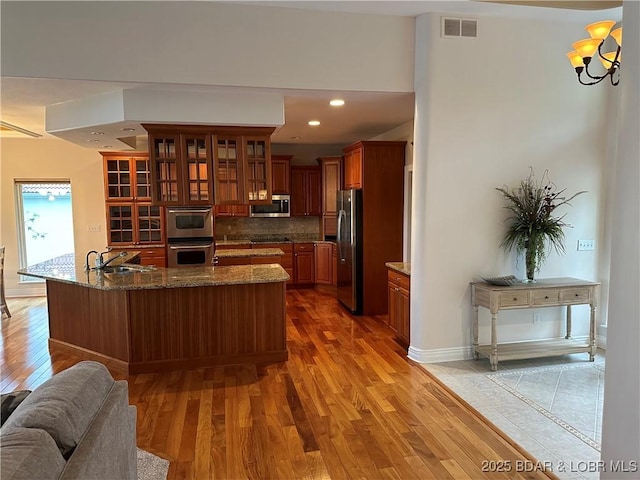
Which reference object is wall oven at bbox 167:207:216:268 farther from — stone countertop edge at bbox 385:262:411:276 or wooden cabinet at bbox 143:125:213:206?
stone countertop edge at bbox 385:262:411:276

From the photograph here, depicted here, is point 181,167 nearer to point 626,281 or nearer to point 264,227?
point 264,227

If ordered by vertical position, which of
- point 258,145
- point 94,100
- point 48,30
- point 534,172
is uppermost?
point 48,30

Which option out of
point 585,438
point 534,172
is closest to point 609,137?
point 534,172

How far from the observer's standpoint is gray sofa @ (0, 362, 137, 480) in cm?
121

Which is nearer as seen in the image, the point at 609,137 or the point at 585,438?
the point at 585,438

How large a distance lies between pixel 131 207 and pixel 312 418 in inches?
210

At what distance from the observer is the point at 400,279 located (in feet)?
14.9

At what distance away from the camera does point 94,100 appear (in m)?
4.12

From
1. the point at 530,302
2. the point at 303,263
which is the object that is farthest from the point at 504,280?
the point at 303,263

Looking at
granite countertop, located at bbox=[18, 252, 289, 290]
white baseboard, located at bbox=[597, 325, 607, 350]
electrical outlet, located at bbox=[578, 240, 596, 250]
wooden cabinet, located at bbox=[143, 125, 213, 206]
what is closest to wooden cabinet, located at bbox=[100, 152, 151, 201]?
granite countertop, located at bbox=[18, 252, 289, 290]

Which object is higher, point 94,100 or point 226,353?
point 94,100

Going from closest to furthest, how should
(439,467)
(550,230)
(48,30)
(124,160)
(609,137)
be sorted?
(439,467) < (48,30) < (550,230) < (609,137) < (124,160)

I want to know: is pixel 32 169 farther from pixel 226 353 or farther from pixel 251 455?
pixel 251 455

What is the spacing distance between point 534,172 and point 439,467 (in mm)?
2940
